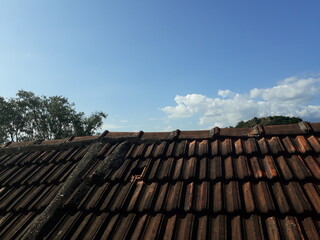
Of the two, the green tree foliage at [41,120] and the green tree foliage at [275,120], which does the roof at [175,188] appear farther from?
the green tree foliage at [41,120]

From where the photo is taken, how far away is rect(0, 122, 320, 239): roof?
235 centimetres

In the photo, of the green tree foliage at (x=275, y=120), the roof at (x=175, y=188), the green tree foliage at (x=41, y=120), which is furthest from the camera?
the green tree foliage at (x=41, y=120)

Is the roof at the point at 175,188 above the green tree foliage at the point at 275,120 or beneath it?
beneath

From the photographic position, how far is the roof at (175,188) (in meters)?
2.35

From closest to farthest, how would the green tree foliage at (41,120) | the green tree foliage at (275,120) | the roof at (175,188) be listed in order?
1. the roof at (175,188)
2. the green tree foliage at (275,120)
3. the green tree foliage at (41,120)

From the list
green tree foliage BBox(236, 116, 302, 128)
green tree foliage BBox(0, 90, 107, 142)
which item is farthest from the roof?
green tree foliage BBox(0, 90, 107, 142)

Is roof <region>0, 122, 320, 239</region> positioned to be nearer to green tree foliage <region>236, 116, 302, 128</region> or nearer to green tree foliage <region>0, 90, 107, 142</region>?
green tree foliage <region>236, 116, 302, 128</region>

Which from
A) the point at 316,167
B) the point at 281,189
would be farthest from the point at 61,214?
the point at 316,167

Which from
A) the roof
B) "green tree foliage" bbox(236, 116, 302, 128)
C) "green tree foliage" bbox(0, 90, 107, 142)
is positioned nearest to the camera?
the roof

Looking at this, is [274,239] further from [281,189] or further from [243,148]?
[243,148]

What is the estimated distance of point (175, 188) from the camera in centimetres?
296

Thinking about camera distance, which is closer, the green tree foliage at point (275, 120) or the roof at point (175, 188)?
the roof at point (175, 188)

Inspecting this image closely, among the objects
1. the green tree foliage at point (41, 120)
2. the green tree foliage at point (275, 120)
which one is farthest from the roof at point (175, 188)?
the green tree foliage at point (41, 120)

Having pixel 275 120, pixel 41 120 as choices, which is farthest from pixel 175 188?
pixel 41 120
